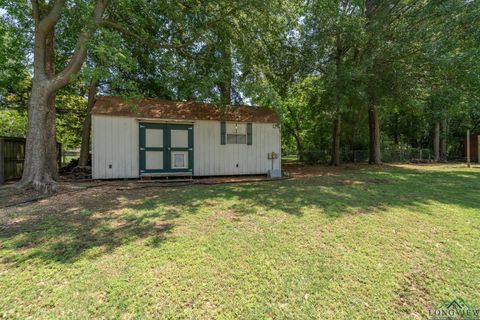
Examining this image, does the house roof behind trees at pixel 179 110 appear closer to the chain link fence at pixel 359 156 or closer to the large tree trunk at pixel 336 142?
the large tree trunk at pixel 336 142

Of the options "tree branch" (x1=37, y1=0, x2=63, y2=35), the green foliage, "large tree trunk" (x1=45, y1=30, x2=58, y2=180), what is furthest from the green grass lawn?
the green foliage

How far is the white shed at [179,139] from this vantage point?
335 inches

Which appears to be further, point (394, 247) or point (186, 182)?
point (186, 182)

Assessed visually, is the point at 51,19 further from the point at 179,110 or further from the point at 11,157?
the point at 11,157

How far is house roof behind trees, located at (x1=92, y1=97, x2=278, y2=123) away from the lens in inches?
339

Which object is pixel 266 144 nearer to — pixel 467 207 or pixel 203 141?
pixel 203 141

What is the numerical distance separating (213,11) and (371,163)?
1311 centimetres

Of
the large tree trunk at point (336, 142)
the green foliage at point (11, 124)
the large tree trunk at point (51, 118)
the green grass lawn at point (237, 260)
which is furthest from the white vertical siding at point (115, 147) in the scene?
the green foliage at point (11, 124)

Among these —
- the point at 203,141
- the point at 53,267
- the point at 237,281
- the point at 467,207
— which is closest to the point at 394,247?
the point at 237,281

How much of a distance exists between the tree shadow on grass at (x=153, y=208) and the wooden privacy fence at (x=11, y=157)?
13.1ft

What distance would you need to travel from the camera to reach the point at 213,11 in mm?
8047

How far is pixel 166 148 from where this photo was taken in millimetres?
9141

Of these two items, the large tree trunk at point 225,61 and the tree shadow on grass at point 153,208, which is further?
the large tree trunk at point 225,61

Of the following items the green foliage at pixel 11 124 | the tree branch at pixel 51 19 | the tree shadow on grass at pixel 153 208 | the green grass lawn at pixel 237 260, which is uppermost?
the tree branch at pixel 51 19
